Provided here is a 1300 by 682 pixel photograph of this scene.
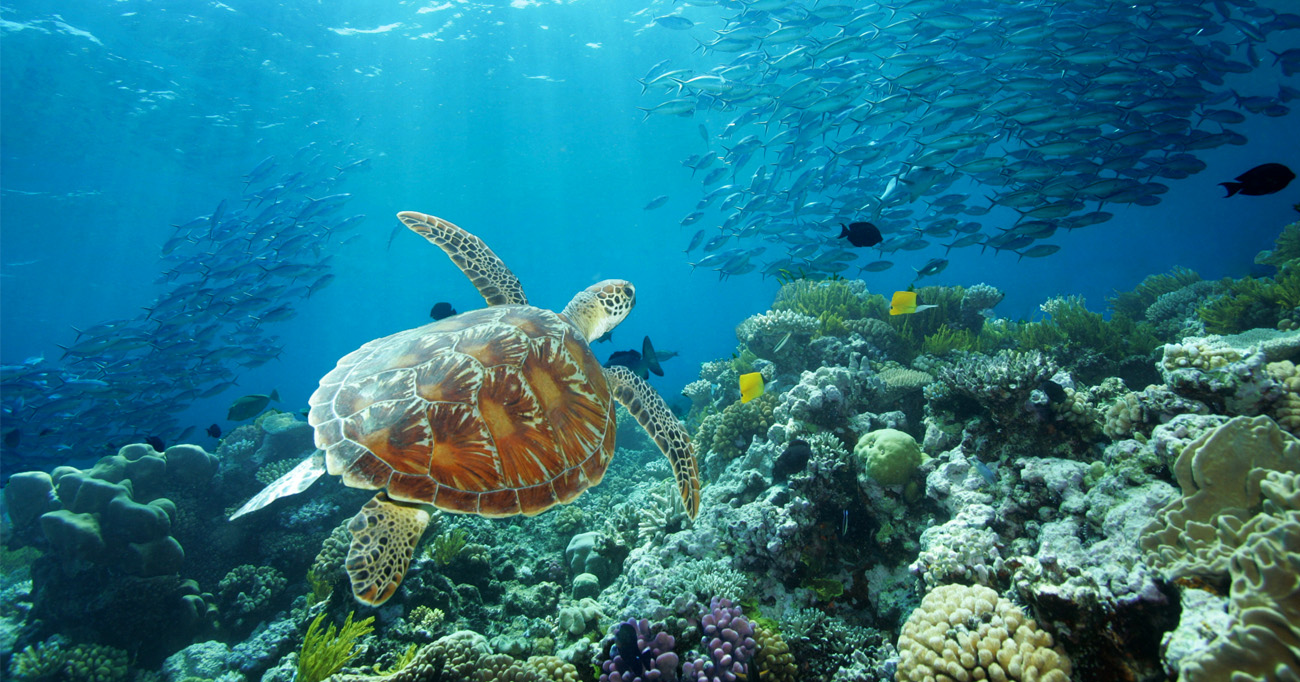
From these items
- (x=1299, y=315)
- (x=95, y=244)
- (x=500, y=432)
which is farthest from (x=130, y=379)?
(x=95, y=244)

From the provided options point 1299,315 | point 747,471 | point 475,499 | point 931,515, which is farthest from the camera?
point 1299,315

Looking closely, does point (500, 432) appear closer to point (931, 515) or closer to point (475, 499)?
point (475, 499)

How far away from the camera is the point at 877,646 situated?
3.31m

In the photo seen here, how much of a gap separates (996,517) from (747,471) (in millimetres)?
2226

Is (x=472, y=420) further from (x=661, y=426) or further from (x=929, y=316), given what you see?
(x=929, y=316)

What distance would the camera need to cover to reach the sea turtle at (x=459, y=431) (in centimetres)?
301

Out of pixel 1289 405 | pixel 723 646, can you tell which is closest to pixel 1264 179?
pixel 1289 405

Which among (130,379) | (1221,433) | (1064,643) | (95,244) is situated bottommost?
(1064,643)

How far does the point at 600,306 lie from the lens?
4.89 m

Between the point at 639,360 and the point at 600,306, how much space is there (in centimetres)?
205

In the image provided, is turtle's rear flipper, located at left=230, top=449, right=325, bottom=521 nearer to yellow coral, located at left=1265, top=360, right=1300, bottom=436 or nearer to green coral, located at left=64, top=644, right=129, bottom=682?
green coral, located at left=64, top=644, right=129, bottom=682

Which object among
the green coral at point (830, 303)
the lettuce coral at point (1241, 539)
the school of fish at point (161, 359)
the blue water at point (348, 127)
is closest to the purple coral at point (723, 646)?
the lettuce coral at point (1241, 539)

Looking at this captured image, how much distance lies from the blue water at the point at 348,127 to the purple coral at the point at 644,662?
19.5 meters

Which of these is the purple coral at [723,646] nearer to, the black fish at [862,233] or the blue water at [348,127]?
the black fish at [862,233]
